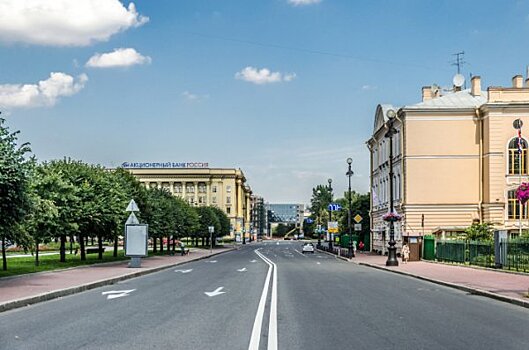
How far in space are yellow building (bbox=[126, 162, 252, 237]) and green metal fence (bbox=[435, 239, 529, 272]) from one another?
421 ft

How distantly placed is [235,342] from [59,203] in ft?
91.5

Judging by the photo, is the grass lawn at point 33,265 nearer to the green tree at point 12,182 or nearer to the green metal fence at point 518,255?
the green tree at point 12,182

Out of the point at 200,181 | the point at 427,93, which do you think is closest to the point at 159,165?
the point at 200,181

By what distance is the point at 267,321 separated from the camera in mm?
13453

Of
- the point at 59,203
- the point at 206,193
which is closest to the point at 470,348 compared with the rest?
the point at 59,203

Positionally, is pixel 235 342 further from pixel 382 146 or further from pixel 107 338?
pixel 382 146

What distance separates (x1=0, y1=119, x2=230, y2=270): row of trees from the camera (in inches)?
927

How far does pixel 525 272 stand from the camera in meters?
29.0

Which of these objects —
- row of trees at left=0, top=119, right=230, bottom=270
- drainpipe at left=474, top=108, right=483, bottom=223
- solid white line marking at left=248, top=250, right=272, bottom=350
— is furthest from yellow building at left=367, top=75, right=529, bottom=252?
solid white line marking at left=248, top=250, right=272, bottom=350

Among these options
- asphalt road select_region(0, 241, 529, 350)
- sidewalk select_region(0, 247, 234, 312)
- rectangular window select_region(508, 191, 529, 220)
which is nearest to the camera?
asphalt road select_region(0, 241, 529, 350)

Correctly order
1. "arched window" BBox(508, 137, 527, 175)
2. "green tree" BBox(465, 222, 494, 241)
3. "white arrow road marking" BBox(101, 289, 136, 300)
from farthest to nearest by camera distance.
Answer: "arched window" BBox(508, 137, 527, 175)
"green tree" BBox(465, 222, 494, 241)
"white arrow road marking" BBox(101, 289, 136, 300)

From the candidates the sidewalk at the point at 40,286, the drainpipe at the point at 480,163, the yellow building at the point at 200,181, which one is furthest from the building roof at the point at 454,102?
the yellow building at the point at 200,181

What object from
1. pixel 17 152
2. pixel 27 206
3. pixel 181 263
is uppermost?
pixel 17 152

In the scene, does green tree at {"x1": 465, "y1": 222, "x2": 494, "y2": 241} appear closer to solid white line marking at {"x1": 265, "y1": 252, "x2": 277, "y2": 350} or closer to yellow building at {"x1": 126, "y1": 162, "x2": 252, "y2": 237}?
solid white line marking at {"x1": 265, "y1": 252, "x2": 277, "y2": 350}
